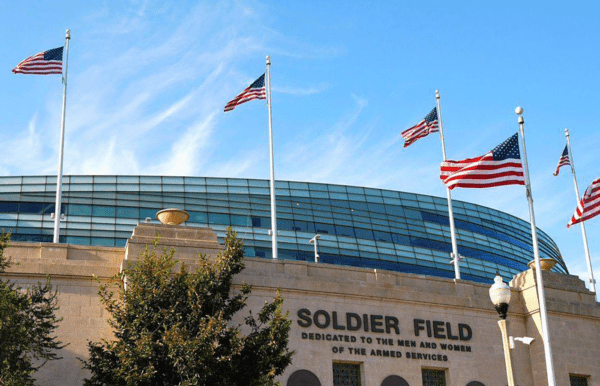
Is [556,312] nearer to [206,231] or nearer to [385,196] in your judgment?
[206,231]

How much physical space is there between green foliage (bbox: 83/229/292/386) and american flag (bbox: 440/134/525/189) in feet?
23.6

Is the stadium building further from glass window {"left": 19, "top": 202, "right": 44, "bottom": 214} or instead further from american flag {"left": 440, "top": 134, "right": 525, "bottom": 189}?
glass window {"left": 19, "top": 202, "right": 44, "bottom": 214}

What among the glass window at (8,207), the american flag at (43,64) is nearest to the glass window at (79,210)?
the glass window at (8,207)

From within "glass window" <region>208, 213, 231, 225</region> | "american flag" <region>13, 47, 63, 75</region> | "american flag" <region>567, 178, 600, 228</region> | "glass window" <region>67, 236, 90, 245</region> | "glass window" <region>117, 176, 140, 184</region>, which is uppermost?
"glass window" <region>117, 176, 140, 184</region>

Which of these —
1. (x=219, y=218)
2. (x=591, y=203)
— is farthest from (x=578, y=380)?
(x=219, y=218)

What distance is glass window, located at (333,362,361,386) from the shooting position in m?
27.1

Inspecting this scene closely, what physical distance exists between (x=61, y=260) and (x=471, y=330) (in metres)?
14.0

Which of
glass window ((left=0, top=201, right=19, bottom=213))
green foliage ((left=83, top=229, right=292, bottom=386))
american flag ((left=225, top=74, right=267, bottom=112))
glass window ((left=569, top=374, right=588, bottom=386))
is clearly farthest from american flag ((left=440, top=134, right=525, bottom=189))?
glass window ((left=0, top=201, right=19, bottom=213))

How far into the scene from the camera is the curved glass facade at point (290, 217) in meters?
65.8

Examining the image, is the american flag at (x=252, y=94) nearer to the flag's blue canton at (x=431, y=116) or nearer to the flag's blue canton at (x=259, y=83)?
the flag's blue canton at (x=259, y=83)

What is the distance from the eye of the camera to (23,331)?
21.5 m

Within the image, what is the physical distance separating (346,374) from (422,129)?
16127 millimetres

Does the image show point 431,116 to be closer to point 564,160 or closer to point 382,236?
point 564,160

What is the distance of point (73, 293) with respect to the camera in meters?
25.3
